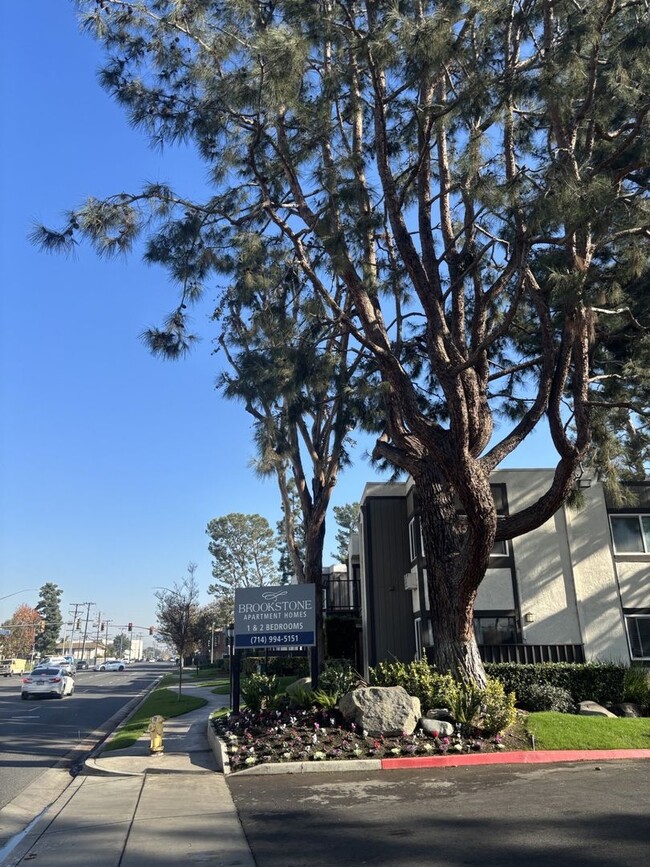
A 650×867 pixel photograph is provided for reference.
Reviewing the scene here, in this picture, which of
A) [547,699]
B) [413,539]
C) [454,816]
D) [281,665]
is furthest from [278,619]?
[281,665]

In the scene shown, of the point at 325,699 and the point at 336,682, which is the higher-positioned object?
the point at 336,682

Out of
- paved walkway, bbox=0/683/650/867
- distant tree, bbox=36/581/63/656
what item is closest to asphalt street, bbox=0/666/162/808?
paved walkway, bbox=0/683/650/867

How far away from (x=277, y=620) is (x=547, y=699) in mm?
6109

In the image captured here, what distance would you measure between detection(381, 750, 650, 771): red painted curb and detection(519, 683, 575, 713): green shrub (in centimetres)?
367

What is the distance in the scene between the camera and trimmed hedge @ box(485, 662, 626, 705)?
15.6m

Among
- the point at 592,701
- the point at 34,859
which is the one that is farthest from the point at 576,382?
the point at 34,859

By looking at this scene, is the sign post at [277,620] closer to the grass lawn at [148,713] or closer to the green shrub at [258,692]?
the green shrub at [258,692]

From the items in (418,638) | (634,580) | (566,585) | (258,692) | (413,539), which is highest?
(413,539)

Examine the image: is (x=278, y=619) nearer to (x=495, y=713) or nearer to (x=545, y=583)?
(x=495, y=713)

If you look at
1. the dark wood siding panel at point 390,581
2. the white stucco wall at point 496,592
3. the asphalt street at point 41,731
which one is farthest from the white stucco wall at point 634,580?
the asphalt street at point 41,731

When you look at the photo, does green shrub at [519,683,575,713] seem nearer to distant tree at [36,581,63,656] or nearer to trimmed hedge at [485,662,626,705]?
trimmed hedge at [485,662,626,705]

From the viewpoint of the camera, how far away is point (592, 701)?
15.5 meters

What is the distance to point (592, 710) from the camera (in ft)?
46.9

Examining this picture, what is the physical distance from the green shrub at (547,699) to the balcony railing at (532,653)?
3.61 metres
